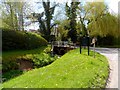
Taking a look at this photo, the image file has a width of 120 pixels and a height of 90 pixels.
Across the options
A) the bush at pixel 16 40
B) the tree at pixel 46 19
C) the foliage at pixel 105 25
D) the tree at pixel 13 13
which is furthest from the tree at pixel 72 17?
the bush at pixel 16 40

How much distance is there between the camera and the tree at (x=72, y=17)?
39.2 meters

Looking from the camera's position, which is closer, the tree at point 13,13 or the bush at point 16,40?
A: the bush at point 16,40

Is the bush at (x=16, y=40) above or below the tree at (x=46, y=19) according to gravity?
below

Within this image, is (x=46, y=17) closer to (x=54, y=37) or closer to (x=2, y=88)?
(x=54, y=37)

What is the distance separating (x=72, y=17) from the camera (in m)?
40.0

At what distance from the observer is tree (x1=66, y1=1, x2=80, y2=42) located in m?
39.2

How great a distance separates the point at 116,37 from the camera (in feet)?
118

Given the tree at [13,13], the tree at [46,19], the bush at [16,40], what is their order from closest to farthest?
the bush at [16,40] → the tree at [13,13] → the tree at [46,19]

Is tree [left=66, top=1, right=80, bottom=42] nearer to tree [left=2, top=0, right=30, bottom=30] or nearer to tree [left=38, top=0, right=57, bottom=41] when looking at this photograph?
tree [left=38, top=0, right=57, bottom=41]

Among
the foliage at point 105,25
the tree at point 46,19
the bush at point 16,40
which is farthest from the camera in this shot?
the tree at point 46,19

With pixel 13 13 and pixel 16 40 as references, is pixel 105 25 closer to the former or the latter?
pixel 13 13

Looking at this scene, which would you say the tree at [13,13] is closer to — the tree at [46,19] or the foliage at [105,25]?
the tree at [46,19]

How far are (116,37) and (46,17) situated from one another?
1293cm

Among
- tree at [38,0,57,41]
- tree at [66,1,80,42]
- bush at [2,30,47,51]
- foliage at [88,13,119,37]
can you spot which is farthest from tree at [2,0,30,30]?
foliage at [88,13,119,37]
